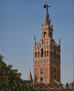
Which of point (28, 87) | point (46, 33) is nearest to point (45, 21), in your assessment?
point (46, 33)

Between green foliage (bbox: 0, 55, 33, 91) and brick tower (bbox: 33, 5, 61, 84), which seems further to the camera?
brick tower (bbox: 33, 5, 61, 84)

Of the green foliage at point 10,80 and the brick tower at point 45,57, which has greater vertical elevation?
the brick tower at point 45,57

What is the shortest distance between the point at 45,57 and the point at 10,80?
77.5m

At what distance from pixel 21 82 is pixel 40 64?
77.2 meters

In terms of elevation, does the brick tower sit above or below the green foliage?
above

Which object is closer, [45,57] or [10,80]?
[10,80]

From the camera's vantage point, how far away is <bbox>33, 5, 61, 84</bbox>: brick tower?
111562 mm

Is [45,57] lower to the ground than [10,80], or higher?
higher

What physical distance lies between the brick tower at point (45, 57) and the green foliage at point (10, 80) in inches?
2926

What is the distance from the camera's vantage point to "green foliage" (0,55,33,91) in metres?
34.3

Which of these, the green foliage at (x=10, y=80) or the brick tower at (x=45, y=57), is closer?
the green foliage at (x=10, y=80)

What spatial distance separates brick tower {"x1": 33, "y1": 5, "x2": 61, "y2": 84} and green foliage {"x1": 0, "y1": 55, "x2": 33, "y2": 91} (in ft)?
244

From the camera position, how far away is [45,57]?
113 meters

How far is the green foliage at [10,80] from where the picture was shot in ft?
113
